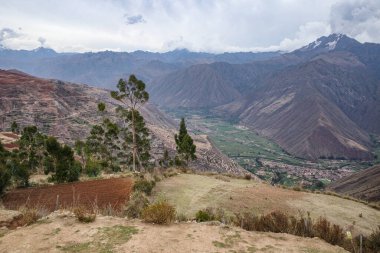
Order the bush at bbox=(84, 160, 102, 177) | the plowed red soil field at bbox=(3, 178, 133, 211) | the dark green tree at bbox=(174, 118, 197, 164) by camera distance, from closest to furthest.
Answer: the plowed red soil field at bbox=(3, 178, 133, 211) → the bush at bbox=(84, 160, 102, 177) → the dark green tree at bbox=(174, 118, 197, 164)

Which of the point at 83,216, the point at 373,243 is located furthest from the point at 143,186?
the point at 373,243

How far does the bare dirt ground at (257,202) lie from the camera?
26562 mm

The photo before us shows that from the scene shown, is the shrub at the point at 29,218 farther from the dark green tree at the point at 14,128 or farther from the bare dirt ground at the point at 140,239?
the dark green tree at the point at 14,128

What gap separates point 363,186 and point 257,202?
4693 inches

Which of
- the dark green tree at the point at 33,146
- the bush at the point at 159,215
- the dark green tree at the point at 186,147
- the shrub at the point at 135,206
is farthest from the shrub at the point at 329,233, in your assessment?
the dark green tree at the point at 33,146

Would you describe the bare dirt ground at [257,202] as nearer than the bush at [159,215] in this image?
No

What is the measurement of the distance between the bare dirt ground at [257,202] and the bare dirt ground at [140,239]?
359 inches

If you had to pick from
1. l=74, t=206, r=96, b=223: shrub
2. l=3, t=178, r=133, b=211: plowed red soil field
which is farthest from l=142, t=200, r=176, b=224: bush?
l=3, t=178, r=133, b=211: plowed red soil field

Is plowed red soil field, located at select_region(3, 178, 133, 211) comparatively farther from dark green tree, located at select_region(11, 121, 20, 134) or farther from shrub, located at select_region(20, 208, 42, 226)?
dark green tree, located at select_region(11, 121, 20, 134)

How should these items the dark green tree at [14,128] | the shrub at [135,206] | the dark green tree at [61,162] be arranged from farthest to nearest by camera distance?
the dark green tree at [14,128]
the dark green tree at [61,162]
the shrub at [135,206]

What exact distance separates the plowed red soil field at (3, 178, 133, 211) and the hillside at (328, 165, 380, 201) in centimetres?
9911

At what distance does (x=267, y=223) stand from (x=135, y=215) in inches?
278

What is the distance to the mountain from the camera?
429 feet

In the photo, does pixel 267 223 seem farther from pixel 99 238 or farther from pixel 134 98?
pixel 134 98
